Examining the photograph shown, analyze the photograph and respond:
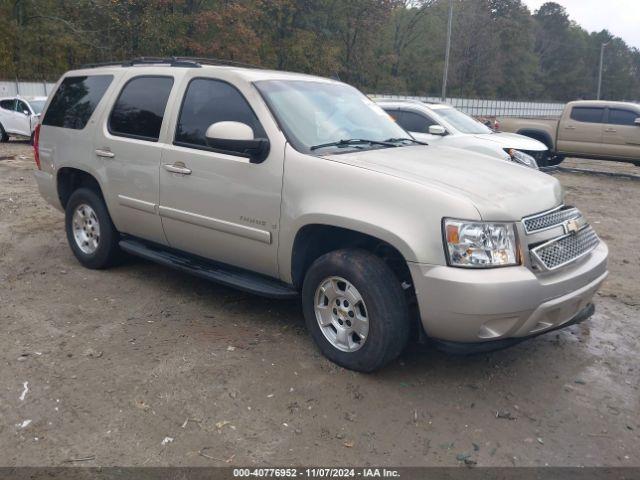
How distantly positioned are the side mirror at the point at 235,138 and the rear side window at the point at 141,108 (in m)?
1.08

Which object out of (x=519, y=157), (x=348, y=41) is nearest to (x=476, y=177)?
(x=519, y=157)

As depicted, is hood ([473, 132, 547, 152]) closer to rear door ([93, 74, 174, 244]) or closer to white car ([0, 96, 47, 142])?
rear door ([93, 74, 174, 244])

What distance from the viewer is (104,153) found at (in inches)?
212

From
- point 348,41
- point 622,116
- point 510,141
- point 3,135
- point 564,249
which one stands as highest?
point 348,41

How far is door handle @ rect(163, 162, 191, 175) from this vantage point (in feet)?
15.3

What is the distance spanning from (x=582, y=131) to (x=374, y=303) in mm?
13640

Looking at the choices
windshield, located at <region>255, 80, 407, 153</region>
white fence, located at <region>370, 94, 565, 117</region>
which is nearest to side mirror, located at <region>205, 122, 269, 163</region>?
windshield, located at <region>255, 80, 407, 153</region>

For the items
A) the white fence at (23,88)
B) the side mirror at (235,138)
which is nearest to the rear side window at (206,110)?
the side mirror at (235,138)

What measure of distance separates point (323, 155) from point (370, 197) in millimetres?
550

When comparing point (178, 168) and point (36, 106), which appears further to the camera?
point (36, 106)

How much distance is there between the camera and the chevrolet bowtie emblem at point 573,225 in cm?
386

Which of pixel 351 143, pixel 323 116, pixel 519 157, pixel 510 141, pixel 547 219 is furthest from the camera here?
pixel 510 141

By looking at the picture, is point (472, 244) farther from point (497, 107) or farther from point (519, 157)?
point (497, 107)

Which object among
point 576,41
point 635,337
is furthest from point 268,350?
point 576,41
